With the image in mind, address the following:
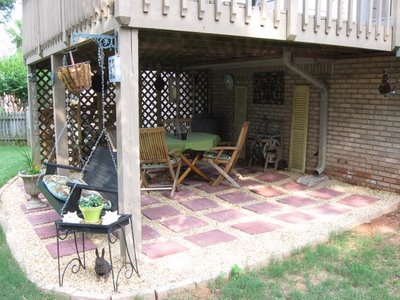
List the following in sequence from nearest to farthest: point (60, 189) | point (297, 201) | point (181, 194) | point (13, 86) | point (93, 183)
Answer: point (60, 189) < point (93, 183) < point (297, 201) < point (181, 194) < point (13, 86)

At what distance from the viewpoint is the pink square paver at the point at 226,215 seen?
4.77 m

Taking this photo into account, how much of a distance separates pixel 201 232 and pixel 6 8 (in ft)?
76.2

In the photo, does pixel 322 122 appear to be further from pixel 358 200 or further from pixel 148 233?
pixel 148 233

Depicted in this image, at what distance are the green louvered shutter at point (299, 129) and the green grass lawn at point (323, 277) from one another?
3.10m

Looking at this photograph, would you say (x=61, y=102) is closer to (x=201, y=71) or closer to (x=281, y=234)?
(x=281, y=234)

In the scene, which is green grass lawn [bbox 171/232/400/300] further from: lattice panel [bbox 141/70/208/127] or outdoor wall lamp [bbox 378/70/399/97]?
lattice panel [bbox 141/70/208/127]

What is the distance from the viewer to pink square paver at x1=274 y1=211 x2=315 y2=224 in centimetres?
467

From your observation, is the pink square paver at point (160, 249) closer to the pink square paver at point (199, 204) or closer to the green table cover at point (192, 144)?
the pink square paver at point (199, 204)

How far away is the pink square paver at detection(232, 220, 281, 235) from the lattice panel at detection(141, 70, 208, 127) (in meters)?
4.96

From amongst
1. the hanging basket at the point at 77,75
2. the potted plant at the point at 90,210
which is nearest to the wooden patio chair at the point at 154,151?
the hanging basket at the point at 77,75

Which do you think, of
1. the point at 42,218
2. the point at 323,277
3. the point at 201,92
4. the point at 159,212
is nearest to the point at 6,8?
the point at 201,92

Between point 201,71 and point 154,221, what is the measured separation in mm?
5503

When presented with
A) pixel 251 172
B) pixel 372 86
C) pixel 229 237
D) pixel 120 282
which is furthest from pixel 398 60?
pixel 120 282

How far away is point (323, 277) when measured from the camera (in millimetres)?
3424
